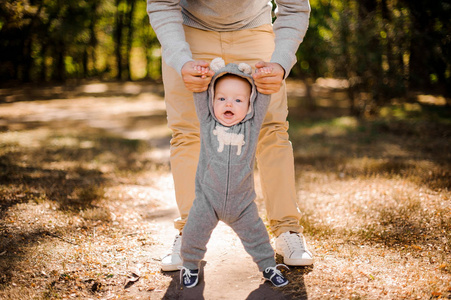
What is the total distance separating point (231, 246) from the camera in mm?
A: 2875

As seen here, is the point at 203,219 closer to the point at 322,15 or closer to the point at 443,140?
the point at 443,140

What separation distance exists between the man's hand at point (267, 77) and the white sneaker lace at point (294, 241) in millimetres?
1004

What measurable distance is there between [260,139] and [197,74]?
0.74 m

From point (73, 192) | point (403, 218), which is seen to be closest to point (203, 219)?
point (403, 218)

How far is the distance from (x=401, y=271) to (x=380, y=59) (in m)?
7.00

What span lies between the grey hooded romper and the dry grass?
13.9 inches

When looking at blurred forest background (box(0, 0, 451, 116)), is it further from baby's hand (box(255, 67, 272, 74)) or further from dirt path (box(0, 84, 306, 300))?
baby's hand (box(255, 67, 272, 74))

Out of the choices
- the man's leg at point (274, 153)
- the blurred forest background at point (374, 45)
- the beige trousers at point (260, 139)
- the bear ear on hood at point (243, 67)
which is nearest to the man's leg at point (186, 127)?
the beige trousers at point (260, 139)

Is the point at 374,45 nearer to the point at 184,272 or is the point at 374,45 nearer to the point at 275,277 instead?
the point at 275,277

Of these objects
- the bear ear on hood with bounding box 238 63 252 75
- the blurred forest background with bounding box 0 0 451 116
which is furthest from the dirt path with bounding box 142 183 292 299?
the blurred forest background with bounding box 0 0 451 116

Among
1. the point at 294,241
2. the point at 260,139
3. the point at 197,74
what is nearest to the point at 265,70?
the point at 197,74

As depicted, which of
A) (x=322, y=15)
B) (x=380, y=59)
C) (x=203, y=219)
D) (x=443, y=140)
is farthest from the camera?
(x=322, y=15)

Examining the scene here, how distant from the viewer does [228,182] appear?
7.18 feet

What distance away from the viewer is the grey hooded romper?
2.20 meters
